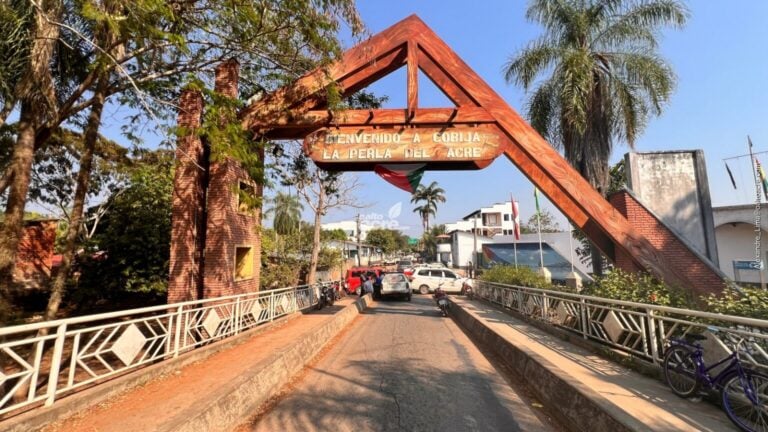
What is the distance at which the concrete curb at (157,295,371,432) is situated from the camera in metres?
3.91

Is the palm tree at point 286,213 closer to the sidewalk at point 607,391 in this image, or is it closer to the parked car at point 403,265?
the parked car at point 403,265

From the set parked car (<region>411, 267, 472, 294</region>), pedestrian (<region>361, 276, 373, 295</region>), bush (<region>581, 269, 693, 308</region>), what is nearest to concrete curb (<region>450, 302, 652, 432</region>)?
bush (<region>581, 269, 693, 308</region>)

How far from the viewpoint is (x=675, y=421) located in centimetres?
397

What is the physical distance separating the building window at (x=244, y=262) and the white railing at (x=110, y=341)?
2.07 ft

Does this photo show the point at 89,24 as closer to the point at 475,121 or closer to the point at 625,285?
the point at 475,121

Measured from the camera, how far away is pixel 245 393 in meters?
4.99

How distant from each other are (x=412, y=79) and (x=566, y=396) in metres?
7.65

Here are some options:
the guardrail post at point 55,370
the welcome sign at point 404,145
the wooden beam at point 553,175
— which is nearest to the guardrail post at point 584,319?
the wooden beam at point 553,175

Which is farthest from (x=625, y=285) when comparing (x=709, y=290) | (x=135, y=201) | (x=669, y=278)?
(x=135, y=201)

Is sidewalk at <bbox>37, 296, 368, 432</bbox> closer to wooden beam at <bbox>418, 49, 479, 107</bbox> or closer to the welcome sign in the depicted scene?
the welcome sign

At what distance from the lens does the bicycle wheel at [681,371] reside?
4617 mm

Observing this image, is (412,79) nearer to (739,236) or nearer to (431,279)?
(431,279)

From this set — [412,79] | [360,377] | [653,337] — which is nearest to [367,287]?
[412,79]

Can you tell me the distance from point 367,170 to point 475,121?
2.96 metres
